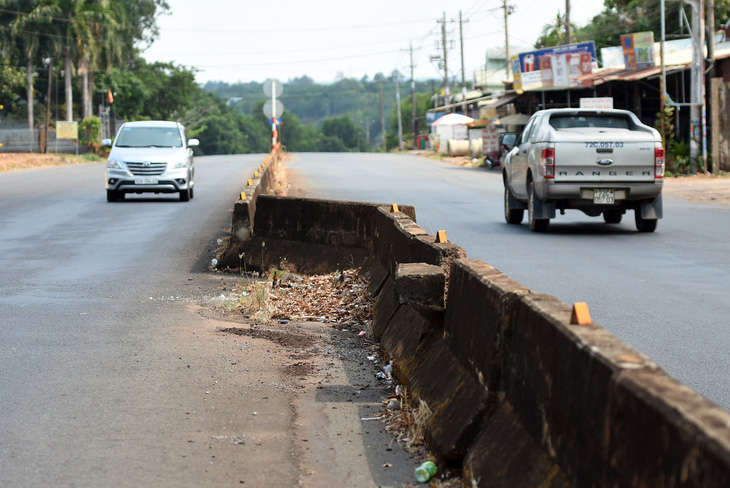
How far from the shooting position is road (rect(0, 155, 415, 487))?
4.67 meters

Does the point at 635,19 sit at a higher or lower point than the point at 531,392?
higher

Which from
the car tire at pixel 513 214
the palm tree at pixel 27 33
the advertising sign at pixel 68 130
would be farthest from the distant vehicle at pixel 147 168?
the palm tree at pixel 27 33

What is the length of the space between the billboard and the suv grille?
20.8 metres

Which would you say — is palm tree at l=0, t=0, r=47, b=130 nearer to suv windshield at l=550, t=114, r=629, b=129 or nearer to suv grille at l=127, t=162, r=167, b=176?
suv grille at l=127, t=162, r=167, b=176

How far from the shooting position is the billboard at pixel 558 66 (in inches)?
1539

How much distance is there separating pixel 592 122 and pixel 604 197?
151 cm

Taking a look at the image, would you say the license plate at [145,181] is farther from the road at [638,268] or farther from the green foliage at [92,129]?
the green foliage at [92,129]

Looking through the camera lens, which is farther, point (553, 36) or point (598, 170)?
point (553, 36)

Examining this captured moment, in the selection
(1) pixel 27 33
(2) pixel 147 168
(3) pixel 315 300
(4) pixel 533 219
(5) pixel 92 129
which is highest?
(1) pixel 27 33

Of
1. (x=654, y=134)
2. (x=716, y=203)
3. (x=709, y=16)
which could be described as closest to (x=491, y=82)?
(x=709, y=16)

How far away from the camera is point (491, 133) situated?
50094 millimetres

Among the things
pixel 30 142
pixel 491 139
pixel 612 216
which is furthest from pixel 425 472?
pixel 30 142

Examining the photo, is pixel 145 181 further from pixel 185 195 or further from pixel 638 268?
pixel 638 268

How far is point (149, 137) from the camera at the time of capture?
24.4 m
